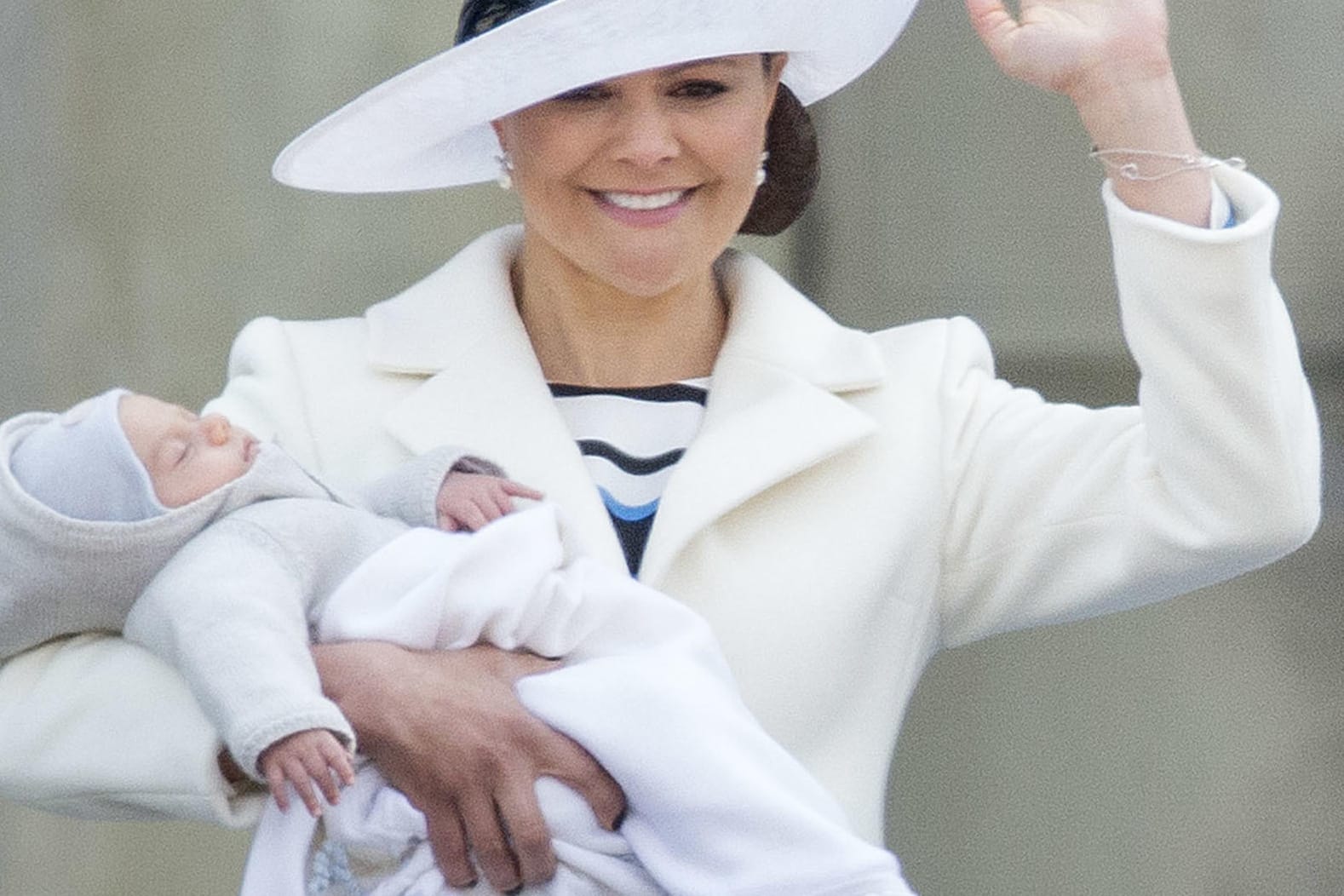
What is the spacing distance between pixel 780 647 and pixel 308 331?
2.38ft

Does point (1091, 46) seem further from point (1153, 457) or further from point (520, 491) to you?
point (520, 491)

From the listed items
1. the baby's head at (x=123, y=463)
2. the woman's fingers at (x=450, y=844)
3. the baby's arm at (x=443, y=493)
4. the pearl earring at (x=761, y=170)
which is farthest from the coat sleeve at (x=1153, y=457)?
the baby's head at (x=123, y=463)

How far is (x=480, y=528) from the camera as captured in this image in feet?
9.02

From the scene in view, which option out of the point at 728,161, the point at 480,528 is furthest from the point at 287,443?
the point at 728,161

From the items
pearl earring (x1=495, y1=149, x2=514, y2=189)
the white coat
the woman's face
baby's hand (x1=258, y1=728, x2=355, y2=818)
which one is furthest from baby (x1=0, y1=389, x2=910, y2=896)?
pearl earring (x1=495, y1=149, x2=514, y2=189)

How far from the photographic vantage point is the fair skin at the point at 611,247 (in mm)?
2557

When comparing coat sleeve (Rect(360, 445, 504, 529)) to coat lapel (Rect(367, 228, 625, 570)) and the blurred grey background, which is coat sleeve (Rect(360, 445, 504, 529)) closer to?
coat lapel (Rect(367, 228, 625, 570))

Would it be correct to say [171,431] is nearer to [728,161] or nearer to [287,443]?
[287,443]

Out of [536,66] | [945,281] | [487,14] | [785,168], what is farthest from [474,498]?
[945,281]

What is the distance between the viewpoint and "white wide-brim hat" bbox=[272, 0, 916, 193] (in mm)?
2844

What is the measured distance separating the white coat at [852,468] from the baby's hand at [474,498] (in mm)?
109

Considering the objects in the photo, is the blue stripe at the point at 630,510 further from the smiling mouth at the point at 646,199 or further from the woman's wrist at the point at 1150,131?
the woman's wrist at the point at 1150,131

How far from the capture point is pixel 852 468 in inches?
119

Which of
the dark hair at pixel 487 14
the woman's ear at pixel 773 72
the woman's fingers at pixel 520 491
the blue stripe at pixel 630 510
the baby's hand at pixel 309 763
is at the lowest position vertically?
the blue stripe at pixel 630 510
